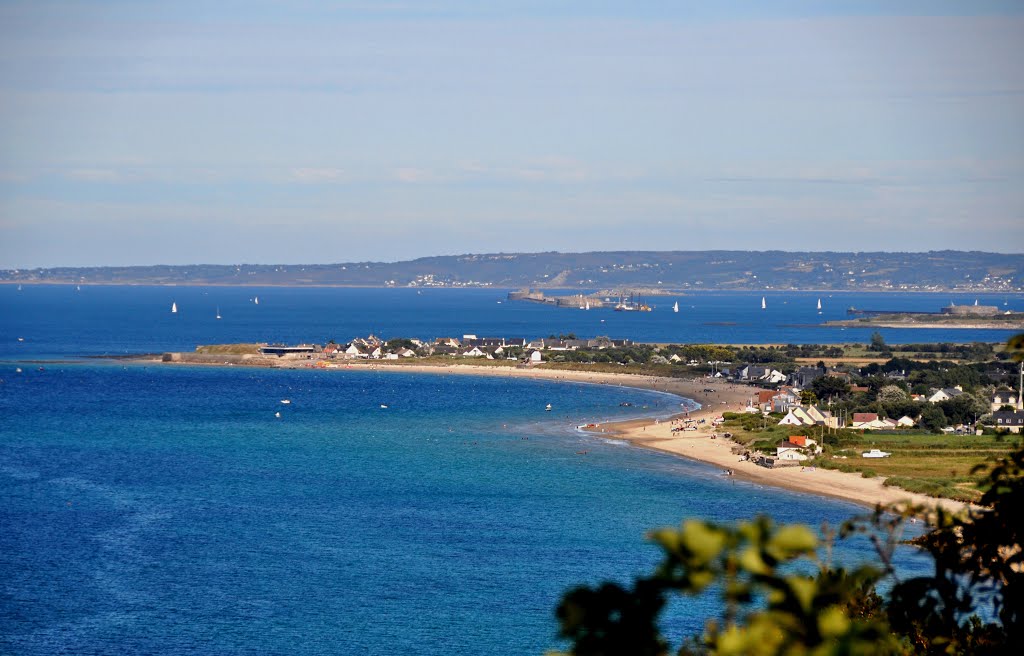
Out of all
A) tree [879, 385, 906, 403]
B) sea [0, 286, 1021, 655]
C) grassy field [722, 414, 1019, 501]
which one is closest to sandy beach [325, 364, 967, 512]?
grassy field [722, 414, 1019, 501]

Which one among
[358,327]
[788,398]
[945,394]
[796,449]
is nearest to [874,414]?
[788,398]

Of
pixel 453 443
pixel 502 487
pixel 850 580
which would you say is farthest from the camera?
pixel 453 443

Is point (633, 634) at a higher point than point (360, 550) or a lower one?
Result: higher

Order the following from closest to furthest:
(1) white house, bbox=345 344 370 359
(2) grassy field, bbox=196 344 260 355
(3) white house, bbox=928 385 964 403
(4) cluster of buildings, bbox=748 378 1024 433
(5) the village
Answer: (4) cluster of buildings, bbox=748 378 1024 433
(5) the village
(3) white house, bbox=928 385 964 403
(1) white house, bbox=345 344 370 359
(2) grassy field, bbox=196 344 260 355

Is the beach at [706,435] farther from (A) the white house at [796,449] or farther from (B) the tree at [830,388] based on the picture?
(B) the tree at [830,388]

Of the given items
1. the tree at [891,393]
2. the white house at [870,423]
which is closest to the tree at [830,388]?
the tree at [891,393]

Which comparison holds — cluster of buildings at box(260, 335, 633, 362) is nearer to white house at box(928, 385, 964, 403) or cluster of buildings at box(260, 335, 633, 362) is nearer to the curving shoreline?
the curving shoreline

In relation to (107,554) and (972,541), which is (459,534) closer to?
(107,554)

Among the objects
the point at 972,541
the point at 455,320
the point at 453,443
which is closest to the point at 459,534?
the point at 453,443
